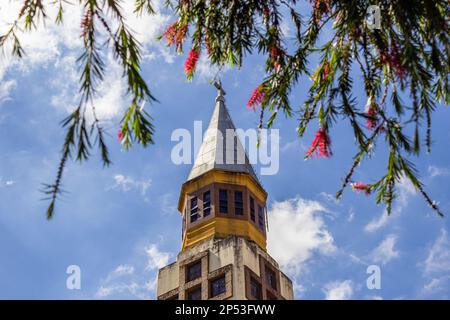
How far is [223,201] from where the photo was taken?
55906 millimetres

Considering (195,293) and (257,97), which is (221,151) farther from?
(257,97)

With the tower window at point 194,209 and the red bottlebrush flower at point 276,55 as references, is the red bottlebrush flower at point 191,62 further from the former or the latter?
the tower window at point 194,209

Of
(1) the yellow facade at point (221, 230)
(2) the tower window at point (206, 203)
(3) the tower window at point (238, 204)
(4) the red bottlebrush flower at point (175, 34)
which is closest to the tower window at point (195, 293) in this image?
(1) the yellow facade at point (221, 230)

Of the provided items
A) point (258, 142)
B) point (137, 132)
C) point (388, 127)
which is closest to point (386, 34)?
point (388, 127)

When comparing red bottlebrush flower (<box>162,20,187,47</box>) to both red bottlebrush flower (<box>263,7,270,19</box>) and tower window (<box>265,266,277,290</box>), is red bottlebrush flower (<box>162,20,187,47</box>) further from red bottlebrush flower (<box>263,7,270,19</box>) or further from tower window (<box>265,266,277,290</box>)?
tower window (<box>265,266,277,290</box>)

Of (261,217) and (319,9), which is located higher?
(261,217)

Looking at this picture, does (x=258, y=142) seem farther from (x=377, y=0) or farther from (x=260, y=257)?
(x=260, y=257)

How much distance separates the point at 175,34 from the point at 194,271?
45.1 m

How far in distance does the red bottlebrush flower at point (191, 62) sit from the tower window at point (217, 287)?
140 feet

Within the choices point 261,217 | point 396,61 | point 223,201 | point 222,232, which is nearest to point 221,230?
point 222,232

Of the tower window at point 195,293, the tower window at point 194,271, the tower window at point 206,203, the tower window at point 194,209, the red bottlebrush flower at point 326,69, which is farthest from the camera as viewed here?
the tower window at point 194,209

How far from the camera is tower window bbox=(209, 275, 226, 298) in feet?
165

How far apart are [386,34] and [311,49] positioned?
1014 millimetres

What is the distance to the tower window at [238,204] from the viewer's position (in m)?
55.8
